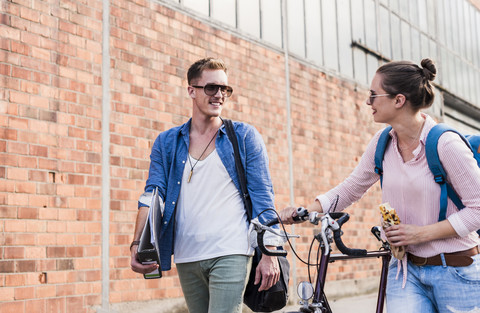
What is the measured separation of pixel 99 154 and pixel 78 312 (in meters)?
1.48

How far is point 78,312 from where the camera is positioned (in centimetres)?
573

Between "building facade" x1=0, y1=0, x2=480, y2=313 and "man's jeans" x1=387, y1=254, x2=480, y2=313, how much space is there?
353 cm

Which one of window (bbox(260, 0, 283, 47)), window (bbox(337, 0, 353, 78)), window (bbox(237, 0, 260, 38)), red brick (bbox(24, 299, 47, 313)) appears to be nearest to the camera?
red brick (bbox(24, 299, 47, 313))

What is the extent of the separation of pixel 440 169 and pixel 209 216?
121cm

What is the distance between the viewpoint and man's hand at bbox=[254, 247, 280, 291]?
3.24 metres

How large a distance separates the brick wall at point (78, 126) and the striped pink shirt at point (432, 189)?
3459 mm

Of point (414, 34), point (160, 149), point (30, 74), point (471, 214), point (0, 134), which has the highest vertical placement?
point (414, 34)

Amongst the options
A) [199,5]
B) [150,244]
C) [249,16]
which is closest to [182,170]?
[150,244]

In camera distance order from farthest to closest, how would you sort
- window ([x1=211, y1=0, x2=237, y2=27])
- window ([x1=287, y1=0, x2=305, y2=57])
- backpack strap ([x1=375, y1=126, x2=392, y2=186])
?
window ([x1=287, y1=0, x2=305, y2=57]) → window ([x1=211, y1=0, x2=237, y2=27]) → backpack strap ([x1=375, y1=126, x2=392, y2=186])

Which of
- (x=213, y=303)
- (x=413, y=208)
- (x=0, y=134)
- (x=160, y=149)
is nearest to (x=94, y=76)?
(x=0, y=134)

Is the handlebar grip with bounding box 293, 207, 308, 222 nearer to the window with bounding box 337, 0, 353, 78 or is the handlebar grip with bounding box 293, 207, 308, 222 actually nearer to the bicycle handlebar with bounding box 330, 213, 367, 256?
the bicycle handlebar with bounding box 330, 213, 367, 256

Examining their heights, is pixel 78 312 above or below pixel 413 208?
below

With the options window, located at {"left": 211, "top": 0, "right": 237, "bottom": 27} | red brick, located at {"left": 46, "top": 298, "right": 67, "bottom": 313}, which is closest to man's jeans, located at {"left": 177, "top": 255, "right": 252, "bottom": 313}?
red brick, located at {"left": 46, "top": 298, "right": 67, "bottom": 313}

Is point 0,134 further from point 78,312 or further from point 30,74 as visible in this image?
point 78,312
